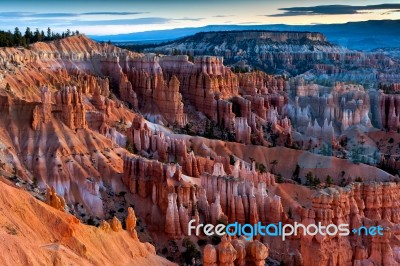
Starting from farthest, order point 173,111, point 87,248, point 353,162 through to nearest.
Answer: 1. point 173,111
2. point 353,162
3. point 87,248

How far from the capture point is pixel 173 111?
8712cm

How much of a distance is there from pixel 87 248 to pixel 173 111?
60828mm

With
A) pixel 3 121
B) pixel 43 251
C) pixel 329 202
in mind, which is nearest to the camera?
pixel 43 251

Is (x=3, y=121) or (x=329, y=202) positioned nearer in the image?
(x=329, y=202)

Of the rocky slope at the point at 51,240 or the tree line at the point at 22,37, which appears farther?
A: the tree line at the point at 22,37

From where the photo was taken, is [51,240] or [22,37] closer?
[51,240]

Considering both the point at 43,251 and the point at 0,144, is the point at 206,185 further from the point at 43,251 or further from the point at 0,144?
the point at 43,251

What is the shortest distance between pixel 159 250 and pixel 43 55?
5055 cm

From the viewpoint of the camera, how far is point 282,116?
102312 mm

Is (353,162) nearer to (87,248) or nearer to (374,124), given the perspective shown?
(374,124)

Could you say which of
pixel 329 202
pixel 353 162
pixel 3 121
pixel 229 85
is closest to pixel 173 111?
pixel 229 85

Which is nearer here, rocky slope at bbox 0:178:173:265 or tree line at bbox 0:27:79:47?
rocky slope at bbox 0:178:173:265

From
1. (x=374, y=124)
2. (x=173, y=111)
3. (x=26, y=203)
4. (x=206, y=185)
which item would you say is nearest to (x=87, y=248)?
(x=26, y=203)

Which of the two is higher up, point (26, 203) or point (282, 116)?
point (26, 203)
